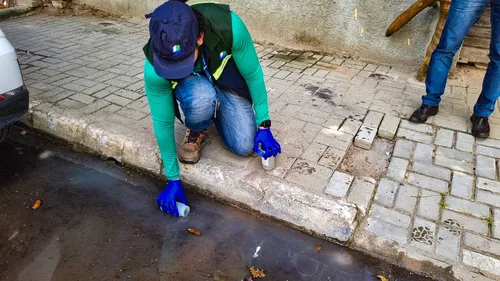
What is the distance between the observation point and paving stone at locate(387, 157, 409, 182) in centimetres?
272

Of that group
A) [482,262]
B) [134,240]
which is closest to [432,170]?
[482,262]

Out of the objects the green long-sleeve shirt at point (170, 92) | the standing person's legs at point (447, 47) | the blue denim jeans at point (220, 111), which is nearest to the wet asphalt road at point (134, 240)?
the green long-sleeve shirt at point (170, 92)

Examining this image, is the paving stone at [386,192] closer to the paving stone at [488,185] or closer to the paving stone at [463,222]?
the paving stone at [463,222]

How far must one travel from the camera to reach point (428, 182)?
8.72ft

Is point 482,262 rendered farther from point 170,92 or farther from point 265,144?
point 170,92

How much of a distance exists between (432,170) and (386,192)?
447 mm

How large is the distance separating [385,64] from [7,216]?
13.2 ft

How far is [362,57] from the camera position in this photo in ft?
15.7

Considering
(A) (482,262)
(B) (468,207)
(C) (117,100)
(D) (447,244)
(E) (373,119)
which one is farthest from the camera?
(C) (117,100)

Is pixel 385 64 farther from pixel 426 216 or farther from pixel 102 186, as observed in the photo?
pixel 102 186

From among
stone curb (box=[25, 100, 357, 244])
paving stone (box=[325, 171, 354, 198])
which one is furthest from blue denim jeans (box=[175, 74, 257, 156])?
paving stone (box=[325, 171, 354, 198])

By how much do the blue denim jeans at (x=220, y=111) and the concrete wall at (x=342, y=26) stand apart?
2504 mm

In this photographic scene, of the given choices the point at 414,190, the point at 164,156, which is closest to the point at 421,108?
the point at 414,190

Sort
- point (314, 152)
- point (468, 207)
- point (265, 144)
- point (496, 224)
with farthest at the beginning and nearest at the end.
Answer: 1. point (314, 152)
2. point (265, 144)
3. point (468, 207)
4. point (496, 224)
